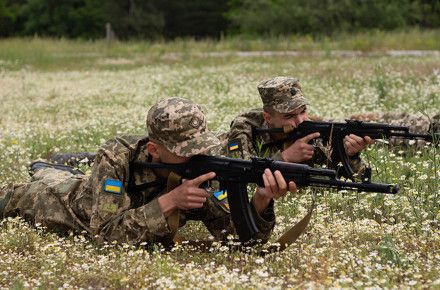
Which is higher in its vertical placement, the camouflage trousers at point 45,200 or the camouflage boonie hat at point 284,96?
the camouflage boonie hat at point 284,96

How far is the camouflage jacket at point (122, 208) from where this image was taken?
19.0 ft

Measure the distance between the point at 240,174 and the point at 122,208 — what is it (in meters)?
1.05

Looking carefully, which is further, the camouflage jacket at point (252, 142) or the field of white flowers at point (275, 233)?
the camouflage jacket at point (252, 142)

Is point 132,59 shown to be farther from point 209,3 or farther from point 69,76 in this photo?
point 209,3

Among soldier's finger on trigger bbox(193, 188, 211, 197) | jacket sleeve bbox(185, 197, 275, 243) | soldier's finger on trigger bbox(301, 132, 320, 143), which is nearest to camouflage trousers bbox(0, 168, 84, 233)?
jacket sleeve bbox(185, 197, 275, 243)

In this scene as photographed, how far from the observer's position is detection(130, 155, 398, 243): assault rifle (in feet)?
17.1

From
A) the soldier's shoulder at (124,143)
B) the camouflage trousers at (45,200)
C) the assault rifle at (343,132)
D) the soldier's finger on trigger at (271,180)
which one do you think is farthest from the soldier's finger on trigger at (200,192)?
the assault rifle at (343,132)

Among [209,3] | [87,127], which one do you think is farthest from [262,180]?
[209,3]

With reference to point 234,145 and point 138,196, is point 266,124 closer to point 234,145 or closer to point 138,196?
point 234,145

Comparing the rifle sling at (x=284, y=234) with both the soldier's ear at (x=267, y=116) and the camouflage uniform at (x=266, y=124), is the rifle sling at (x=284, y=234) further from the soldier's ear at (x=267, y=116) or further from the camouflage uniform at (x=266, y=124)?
the soldier's ear at (x=267, y=116)

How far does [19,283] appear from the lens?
193 inches

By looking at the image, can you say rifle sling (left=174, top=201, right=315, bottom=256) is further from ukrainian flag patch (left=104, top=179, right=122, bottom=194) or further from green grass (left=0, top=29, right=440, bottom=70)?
green grass (left=0, top=29, right=440, bottom=70)

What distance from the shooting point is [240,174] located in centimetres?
547

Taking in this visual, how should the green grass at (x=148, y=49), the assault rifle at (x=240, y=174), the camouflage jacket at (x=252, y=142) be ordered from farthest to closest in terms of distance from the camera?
the green grass at (x=148, y=49) → the camouflage jacket at (x=252, y=142) → the assault rifle at (x=240, y=174)
